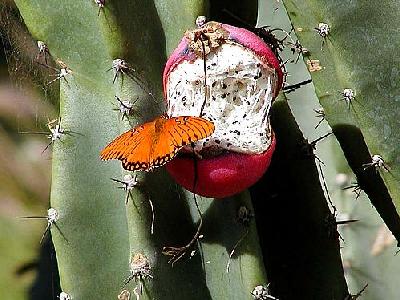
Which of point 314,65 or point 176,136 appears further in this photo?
point 314,65

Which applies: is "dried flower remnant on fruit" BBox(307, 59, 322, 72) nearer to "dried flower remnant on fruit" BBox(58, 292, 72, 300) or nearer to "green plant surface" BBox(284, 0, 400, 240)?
"green plant surface" BBox(284, 0, 400, 240)

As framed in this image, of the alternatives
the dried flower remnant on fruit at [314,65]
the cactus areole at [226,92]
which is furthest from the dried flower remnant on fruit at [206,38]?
the dried flower remnant on fruit at [314,65]

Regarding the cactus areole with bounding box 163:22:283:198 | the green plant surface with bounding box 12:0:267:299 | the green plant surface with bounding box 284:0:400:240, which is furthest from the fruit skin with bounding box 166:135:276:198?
the green plant surface with bounding box 284:0:400:240

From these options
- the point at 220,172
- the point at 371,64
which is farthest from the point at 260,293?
the point at 371,64

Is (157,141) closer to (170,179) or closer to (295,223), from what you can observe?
(170,179)

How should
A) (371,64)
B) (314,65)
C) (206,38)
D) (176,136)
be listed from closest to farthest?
(176,136) < (206,38) < (371,64) < (314,65)

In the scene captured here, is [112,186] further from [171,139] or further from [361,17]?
[361,17]

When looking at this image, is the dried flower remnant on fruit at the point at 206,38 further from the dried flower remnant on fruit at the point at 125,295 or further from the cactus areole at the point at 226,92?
the dried flower remnant on fruit at the point at 125,295
